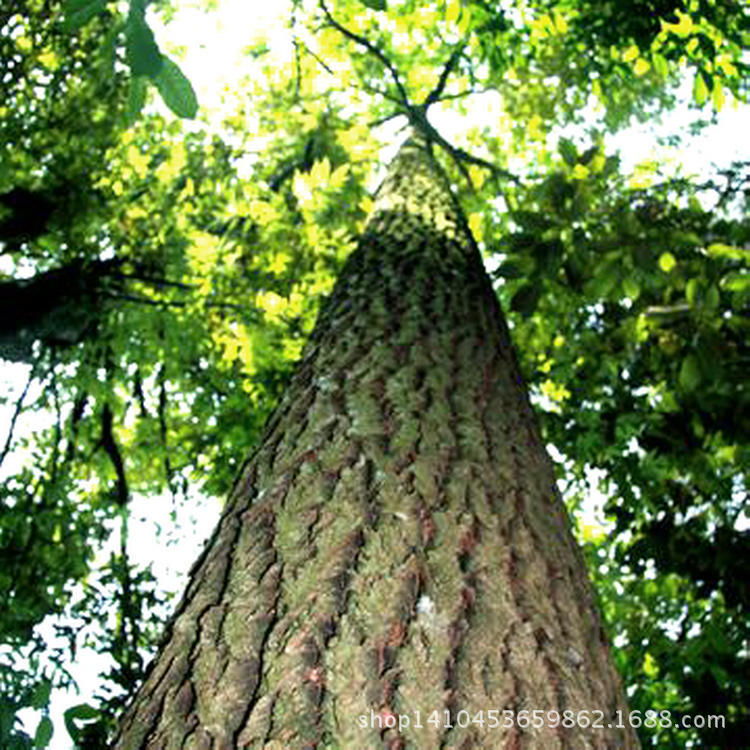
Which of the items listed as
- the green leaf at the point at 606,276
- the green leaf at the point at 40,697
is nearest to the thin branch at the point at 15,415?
the green leaf at the point at 40,697

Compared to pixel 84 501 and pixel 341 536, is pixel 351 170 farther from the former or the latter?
pixel 341 536

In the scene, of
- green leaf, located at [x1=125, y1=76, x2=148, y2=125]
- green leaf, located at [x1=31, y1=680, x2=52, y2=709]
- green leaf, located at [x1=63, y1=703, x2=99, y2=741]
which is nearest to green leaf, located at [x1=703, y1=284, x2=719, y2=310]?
green leaf, located at [x1=125, y1=76, x2=148, y2=125]

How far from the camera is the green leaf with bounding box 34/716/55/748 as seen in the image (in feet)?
7.84

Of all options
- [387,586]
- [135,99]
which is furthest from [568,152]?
[387,586]

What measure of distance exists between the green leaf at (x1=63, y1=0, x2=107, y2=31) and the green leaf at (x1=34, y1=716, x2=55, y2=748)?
2.00 metres

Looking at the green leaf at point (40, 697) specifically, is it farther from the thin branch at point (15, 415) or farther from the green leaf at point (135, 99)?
the thin branch at point (15, 415)

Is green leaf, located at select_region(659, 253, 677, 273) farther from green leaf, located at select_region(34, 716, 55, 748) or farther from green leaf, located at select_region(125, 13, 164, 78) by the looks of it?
green leaf, located at select_region(34, 716, 55, 748)

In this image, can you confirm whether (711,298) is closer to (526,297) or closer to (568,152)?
(526,297)

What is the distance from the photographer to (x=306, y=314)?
219 inches

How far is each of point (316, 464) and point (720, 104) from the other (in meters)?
3.44

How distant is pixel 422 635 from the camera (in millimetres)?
1397

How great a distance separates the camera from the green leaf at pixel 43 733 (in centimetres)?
239

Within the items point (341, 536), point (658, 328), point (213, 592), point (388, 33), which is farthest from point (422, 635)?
point (388, 33)

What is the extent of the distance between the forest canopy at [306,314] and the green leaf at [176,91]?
7.09 ft
